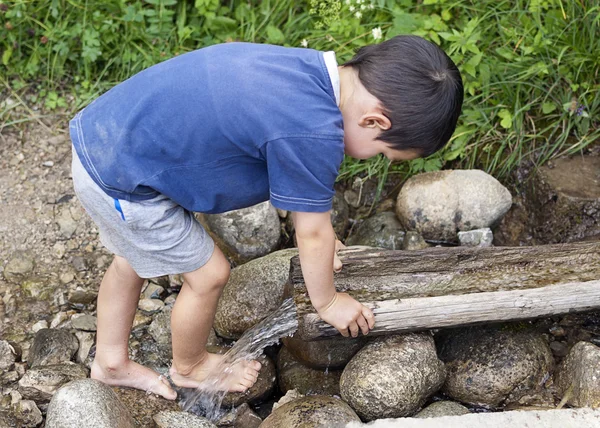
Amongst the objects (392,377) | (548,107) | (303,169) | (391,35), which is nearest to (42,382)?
(392,377)

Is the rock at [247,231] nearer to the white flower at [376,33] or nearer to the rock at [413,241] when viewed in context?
the rock at [413,241]

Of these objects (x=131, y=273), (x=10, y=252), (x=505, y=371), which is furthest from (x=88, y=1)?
(x=505, y=371)

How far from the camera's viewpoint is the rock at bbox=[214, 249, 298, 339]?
3.21 metres

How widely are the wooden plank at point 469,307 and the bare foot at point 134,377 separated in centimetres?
67

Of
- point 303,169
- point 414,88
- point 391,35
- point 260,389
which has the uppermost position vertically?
point 414,88

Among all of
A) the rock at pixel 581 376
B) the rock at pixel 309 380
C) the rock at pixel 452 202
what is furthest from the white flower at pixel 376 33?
the rock at pixel 581 376

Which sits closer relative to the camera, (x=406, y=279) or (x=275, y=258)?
(x=406, y=279)

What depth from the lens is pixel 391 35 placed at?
12.4 ft

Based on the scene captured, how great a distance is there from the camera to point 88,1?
4176 millimetres

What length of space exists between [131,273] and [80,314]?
81 cm

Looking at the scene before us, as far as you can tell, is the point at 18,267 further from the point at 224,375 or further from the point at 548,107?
the point at 548,107

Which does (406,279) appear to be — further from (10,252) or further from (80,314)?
(10,252)

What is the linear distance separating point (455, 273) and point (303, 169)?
41.0 inches

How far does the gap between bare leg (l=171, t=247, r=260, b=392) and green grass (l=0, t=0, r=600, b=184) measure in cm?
129
